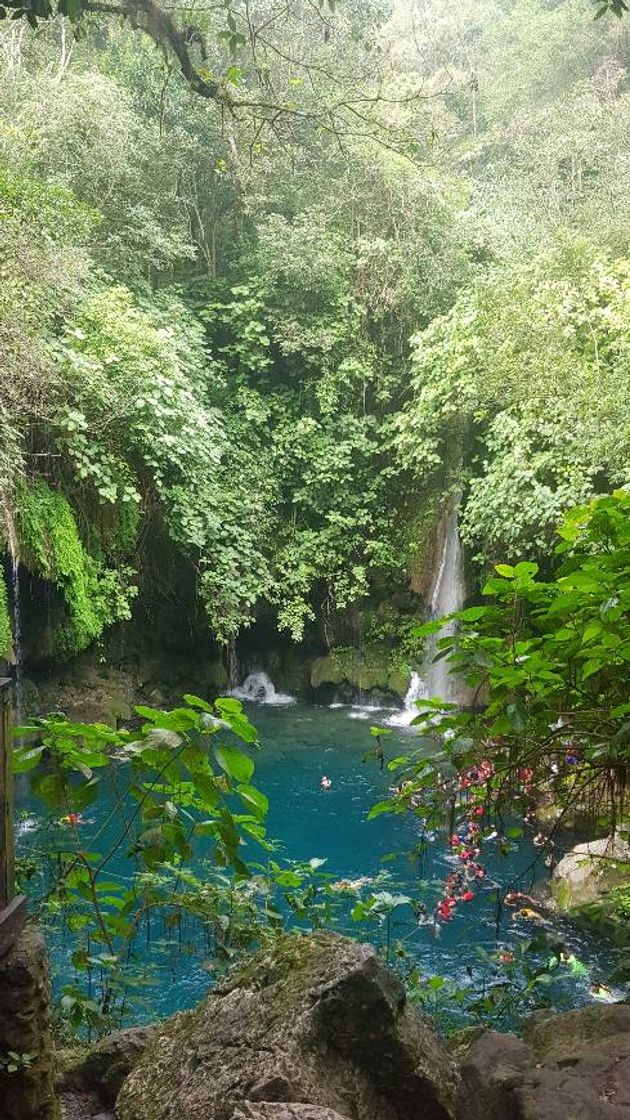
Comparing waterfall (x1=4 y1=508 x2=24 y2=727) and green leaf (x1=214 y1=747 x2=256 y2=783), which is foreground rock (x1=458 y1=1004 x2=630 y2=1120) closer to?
green leaf (x1=214 y1=747 x2=256 y2=783)

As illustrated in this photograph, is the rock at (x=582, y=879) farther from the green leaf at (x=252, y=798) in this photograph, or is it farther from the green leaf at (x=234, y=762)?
the green leaf at (x=234, y=762)

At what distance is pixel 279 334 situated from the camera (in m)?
12.9

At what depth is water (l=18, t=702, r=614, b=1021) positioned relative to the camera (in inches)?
205

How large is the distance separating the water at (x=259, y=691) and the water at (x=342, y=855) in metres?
0.27

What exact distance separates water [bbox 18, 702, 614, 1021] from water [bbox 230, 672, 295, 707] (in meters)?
0.27

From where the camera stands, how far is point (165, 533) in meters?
11.2

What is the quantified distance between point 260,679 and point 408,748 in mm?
3432

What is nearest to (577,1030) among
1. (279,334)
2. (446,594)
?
(446,594)

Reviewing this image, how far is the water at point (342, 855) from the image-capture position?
520cm

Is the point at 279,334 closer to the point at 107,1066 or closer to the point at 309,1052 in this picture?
the point at 107,1066

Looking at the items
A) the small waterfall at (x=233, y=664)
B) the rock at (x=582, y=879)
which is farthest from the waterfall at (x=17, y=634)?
the rock at (x=582, y=879)

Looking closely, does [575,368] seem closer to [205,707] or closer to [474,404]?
[474,404]

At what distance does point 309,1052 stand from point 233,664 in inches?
425

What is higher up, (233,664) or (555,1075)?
(233,664)
